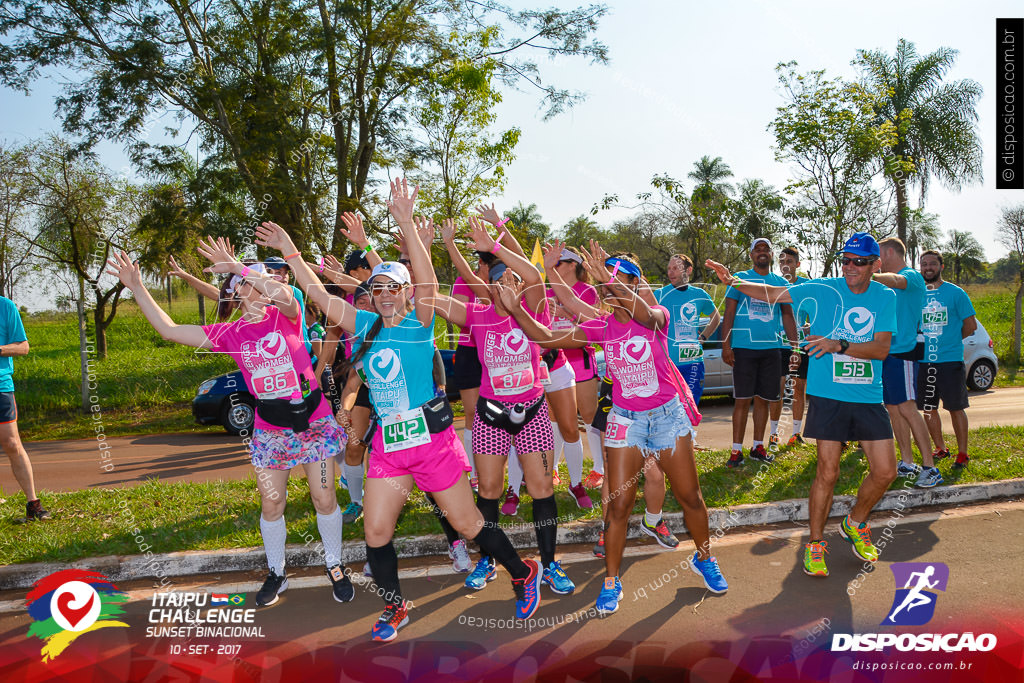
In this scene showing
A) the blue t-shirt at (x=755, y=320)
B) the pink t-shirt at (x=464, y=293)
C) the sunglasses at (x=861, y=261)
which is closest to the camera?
the sunglasses at (x=861, y=261)

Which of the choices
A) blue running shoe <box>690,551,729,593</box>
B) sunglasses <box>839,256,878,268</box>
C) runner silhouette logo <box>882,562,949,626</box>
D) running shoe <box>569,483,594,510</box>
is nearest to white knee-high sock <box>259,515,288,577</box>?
running shoe <box>569,483,594,510</box>

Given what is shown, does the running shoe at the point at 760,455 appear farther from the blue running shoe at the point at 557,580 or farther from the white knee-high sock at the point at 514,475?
the blue running shoe at the point at 557,580

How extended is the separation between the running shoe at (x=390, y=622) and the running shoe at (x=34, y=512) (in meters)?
3.62

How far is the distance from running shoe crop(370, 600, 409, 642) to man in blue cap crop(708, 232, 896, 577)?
2.70 meters

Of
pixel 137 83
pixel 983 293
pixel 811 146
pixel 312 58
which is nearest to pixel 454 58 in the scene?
pixel 312 58

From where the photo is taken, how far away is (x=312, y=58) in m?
13.8

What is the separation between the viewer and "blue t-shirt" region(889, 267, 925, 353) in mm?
6078

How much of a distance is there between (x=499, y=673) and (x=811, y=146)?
42.9 ft

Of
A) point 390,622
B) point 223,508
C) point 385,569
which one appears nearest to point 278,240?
point 385,569

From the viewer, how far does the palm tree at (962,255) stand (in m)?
32.1

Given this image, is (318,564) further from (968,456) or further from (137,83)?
(137,83)

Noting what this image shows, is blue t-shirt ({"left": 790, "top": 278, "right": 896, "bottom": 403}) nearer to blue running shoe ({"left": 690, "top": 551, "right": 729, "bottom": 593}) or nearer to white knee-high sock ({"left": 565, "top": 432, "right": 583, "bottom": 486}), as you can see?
blue running shoe ({"left": 690, "top": 551, "right": 729, "bottom": 593})

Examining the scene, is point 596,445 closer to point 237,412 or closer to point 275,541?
point 275,541

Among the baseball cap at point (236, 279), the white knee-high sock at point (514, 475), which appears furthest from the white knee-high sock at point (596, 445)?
the baseball cap at point (236, 279)
